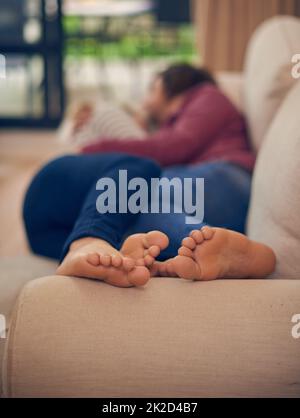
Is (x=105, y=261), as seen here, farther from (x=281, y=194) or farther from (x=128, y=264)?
(x=281, y=194)

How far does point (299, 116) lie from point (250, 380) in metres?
0.51

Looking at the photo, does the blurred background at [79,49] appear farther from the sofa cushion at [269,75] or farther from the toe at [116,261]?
the toe at [116,261]

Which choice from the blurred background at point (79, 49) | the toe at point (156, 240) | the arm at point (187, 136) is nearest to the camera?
the toe at point (156, 240)

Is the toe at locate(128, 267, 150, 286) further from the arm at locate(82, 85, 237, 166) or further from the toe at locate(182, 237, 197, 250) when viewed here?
the arm at locate(82, 85, 237, 166)

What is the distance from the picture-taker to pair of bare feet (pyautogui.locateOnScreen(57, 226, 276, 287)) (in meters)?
0.94

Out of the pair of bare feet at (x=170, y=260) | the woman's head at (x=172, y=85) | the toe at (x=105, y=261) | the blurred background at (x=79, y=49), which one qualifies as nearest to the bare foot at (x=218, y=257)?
the pair of bare feet at (x=170, y=260)

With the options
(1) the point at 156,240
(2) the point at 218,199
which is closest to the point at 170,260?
(1) the point at 156,240

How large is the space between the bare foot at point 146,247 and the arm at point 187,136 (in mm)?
742

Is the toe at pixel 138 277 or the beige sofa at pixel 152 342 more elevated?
the toe at pixel 138 277

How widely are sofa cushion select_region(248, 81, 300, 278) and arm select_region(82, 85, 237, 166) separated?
1.60 ft

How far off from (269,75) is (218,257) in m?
0.80

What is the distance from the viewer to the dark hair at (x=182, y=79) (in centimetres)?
212

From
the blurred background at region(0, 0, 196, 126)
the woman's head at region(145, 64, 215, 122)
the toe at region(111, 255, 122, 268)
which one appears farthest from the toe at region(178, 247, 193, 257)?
the blurred background at region(0, 0, 196, 126)
